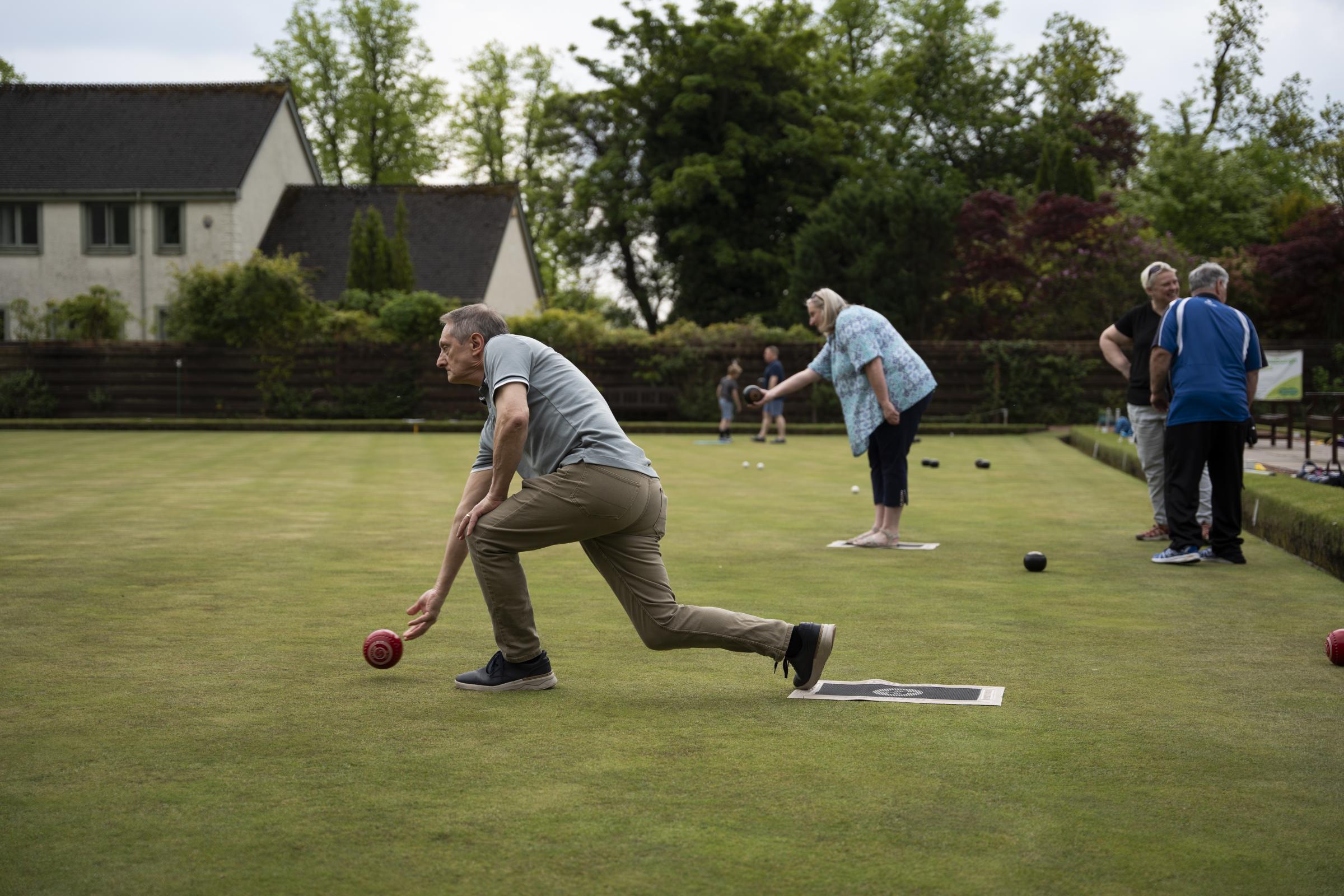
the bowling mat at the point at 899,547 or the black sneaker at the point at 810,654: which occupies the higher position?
the black sneaker at the point at 810,654

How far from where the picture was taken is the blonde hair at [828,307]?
32.0 feet

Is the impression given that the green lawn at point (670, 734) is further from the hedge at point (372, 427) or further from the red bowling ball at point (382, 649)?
the hedge at point (372, 427)

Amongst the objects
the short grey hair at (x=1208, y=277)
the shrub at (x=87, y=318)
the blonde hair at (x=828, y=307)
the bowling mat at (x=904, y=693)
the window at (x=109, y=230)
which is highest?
the window at (x=109, y=230)

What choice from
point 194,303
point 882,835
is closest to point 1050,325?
point 194,303

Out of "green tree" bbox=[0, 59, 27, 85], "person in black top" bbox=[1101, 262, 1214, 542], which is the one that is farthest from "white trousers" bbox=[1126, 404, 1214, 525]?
"green tree" bbox=[0, 59, 27, 85]

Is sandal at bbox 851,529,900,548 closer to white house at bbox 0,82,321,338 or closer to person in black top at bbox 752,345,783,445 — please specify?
person in black top at bbox 752,345,783,445

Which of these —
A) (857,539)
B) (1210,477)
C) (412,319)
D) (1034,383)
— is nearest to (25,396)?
(412,319)

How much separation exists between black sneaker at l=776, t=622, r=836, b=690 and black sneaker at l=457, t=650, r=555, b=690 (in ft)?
3.05

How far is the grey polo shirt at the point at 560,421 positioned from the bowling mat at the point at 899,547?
4967mm

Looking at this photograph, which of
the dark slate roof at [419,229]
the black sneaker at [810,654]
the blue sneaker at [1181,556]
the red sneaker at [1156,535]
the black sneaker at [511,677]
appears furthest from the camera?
the dark slate roof at [419,229]

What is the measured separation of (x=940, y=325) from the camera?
38.1 meters

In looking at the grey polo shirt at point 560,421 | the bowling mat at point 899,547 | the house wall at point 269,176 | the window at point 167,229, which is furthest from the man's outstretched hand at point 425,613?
the window at point 167,229

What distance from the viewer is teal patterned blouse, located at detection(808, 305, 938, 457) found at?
32.3ft

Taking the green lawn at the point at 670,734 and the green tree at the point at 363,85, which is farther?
the green tree at the point at 363,85
